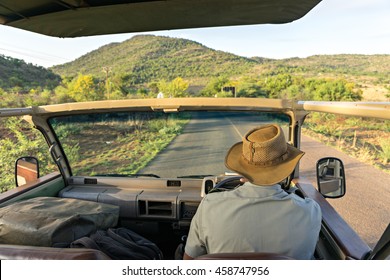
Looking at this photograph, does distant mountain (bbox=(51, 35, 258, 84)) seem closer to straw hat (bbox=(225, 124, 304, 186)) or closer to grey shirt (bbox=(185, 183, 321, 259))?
straw hat (bbox=(225, 124, 304, 186))

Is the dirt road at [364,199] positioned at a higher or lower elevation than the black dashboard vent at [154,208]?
lower

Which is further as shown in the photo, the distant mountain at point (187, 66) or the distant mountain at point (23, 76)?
the distant mountain at point (187, 66)

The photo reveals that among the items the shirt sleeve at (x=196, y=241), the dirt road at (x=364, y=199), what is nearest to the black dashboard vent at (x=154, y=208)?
the shirt sleeve at (x=196, y=241)

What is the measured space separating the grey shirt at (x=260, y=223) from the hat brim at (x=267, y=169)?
46 mm

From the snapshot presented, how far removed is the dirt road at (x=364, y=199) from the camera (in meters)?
7.14

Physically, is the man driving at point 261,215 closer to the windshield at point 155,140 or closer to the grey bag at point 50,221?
the grey bag at point 50,221

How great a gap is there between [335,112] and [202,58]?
251ft

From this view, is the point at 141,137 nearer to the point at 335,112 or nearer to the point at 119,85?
the point at 335,112

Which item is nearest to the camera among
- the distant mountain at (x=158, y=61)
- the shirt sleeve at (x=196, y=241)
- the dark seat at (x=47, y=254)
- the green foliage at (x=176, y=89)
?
the dark seat at (x=47, y=254)

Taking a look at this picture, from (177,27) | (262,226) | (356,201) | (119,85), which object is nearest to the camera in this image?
(262,226)

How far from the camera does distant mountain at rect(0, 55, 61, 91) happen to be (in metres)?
36.3

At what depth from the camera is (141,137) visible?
11.8 feet

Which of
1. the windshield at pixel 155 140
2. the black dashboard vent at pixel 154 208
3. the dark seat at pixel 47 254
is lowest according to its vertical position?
the black dashboard vent at pixel 154 208

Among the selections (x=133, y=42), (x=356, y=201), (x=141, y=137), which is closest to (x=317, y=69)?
(x=133, y=42)
